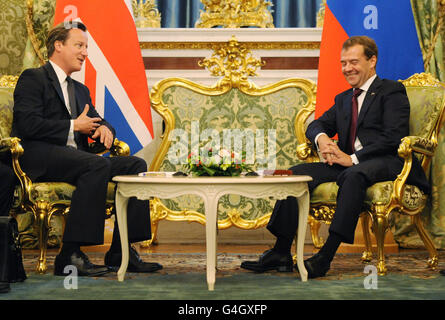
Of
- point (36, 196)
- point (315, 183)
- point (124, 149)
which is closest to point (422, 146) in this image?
point (315, 183)

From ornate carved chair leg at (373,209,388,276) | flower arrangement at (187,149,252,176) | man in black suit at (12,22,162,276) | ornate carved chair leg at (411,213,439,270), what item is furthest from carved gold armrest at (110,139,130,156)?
ornate carved chair leg at (411,213,439,270)

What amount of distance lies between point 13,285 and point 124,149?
1250mm

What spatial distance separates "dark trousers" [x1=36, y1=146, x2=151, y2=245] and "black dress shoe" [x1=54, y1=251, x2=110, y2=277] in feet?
0.34

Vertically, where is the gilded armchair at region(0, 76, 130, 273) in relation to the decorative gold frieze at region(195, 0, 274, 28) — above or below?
below

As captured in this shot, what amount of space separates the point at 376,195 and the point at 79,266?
1.60 m

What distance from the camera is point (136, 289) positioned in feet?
8.54

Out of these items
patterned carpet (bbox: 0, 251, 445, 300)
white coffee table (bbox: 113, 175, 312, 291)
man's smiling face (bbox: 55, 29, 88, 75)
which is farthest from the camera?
man's smiling face (bbox: 55, 29, 88, 75)

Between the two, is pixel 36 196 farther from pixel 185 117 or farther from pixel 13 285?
pixel 185 117

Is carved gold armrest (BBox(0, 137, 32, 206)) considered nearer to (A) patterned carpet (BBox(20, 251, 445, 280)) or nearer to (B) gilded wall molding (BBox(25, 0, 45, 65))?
(A) patterned carpet (BBox(20, 251, 445, 280))

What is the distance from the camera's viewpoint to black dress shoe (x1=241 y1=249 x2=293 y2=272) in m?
3.12

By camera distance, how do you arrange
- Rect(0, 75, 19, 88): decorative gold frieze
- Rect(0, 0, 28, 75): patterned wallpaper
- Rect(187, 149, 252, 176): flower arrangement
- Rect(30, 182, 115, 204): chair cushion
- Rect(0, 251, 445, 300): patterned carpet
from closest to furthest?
Rect(0, 251, 445, 300): patterned carpet → Rect(187, 149, 252, 176): flower arrangement → Rect(30, 182, 115, 204): chair cushion → Rect(0, 75, 19, 88): decorative gold frieze → Rect(0, 0, 28, 75): patterned wallpaper

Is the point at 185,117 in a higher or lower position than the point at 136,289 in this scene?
higher

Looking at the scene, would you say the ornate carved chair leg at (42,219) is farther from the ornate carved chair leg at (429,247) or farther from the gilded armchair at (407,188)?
the ornate carved chair leg at (429,247)

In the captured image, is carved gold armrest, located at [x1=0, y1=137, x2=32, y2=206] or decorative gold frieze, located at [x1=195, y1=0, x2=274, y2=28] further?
decorative gold frieze, located at [x1=195, y1=0, x2=274, y2=28]
